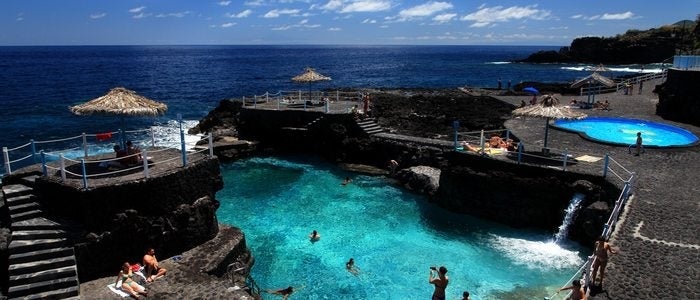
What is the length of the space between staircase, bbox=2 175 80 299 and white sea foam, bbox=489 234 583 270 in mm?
14172

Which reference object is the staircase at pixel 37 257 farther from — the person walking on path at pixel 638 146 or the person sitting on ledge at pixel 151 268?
the person walking on path at pixel 638 146

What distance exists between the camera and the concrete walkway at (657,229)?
38.2 feet

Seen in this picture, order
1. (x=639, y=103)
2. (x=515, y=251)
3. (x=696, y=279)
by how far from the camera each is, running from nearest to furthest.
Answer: (x=696, y=279), (x=515, y=251), (x=639, y=103)

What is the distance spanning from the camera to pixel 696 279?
11742 mm

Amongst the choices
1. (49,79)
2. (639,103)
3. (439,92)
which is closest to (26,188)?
(639,103)

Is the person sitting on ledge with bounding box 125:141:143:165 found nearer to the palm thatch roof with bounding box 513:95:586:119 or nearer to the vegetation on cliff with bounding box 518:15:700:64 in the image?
the palm thatch roof with bounding box 513:95:586:119

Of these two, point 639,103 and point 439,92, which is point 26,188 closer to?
point 639,103

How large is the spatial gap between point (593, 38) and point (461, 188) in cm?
13324

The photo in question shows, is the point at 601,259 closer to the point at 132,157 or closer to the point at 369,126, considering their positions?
the point at 132,157

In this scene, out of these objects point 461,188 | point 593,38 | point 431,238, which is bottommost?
point 431,238

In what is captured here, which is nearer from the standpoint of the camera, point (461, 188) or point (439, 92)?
point (461, 188)

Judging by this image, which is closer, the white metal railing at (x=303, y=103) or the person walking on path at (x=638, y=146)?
the person walking on path at (x=638, y=146)

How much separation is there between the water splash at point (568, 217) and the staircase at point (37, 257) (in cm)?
1633

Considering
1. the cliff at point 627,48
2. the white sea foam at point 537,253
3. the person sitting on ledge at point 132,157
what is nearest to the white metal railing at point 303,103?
the white sea foam at point 537,253
